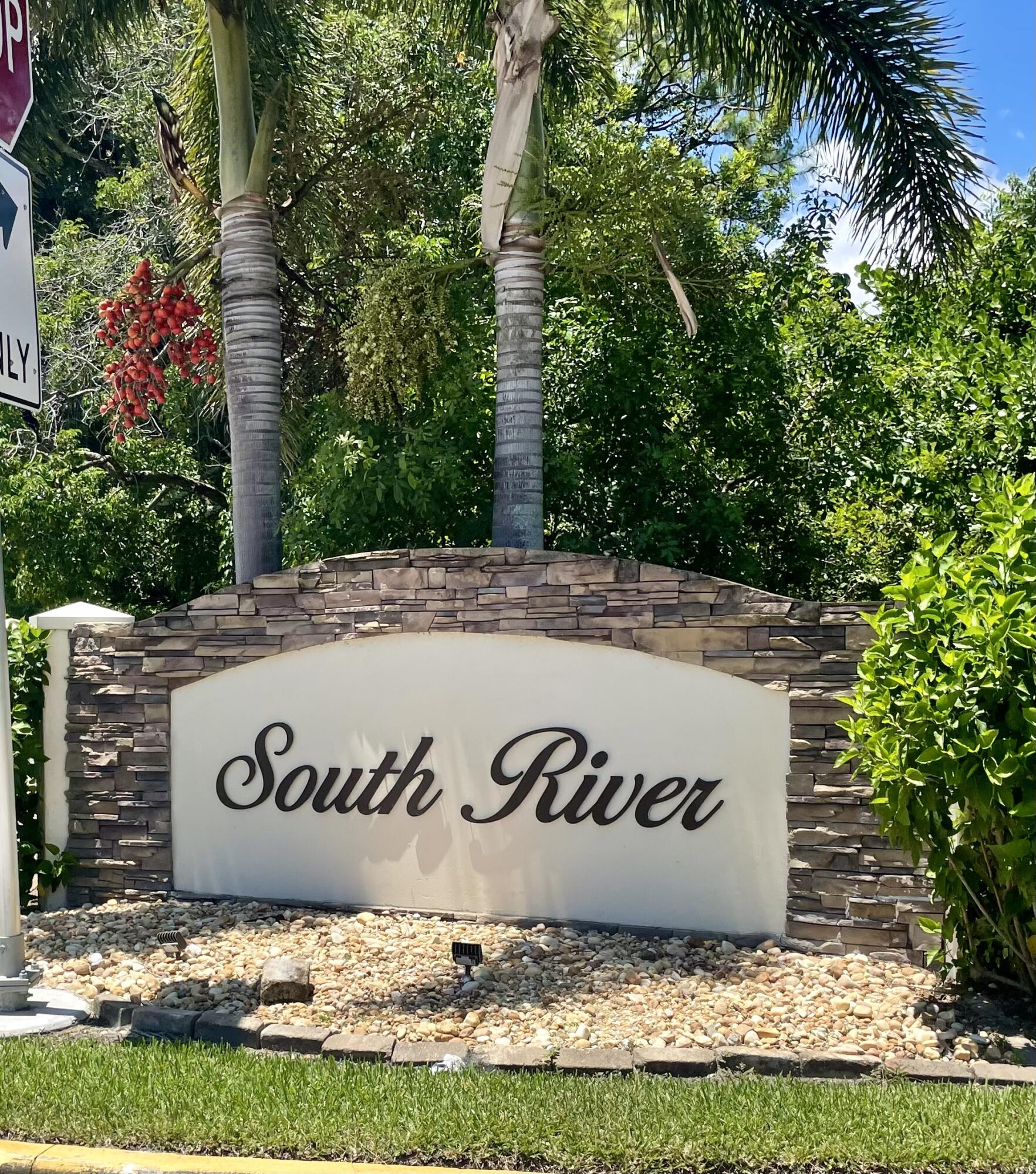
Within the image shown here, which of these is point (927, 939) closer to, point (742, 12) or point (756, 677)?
point (756, 677)

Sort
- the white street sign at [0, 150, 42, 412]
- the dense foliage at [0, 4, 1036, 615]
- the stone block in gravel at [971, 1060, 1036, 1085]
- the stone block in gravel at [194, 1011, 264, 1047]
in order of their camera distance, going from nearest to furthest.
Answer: the stone block in gravel at [971, 1060, 1036, 1085]
the stone block in gravel at [194, 1011, 264, 1047]
the white street sign at [0, 150, 42, 412]
the dense foliage at [0, 4, 1036, 615]

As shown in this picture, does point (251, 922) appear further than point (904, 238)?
No

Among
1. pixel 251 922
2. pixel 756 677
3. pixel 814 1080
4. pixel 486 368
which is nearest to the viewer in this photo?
pixel 814 1080

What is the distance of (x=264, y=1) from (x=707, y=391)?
4.21 metres

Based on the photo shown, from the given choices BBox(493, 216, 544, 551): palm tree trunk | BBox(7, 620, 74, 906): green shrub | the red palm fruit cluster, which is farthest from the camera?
the red palm fruit cluster

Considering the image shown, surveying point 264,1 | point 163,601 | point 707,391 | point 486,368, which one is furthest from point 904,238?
point 163,601

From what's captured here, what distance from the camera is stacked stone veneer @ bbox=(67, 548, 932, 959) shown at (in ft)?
21.1

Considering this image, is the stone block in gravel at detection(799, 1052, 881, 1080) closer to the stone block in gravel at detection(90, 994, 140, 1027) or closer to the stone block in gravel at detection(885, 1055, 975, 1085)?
the stone block in gravel at detection(885, 1055, 975, 1085)

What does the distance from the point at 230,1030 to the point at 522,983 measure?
141 cm

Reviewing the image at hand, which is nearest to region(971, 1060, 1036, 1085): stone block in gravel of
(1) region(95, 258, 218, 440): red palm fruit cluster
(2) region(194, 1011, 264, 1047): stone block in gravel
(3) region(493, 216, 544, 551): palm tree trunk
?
(2) region(194, 1011, 264, 1047): stone block in gravel

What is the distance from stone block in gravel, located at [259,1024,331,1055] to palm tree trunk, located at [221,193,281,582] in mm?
4142

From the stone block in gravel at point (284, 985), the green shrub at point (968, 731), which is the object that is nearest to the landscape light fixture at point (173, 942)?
the stone block in gravel at point (284, 985)

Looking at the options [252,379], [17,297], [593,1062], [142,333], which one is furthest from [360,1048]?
[142,333]

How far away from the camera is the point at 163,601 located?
14.0 metres
